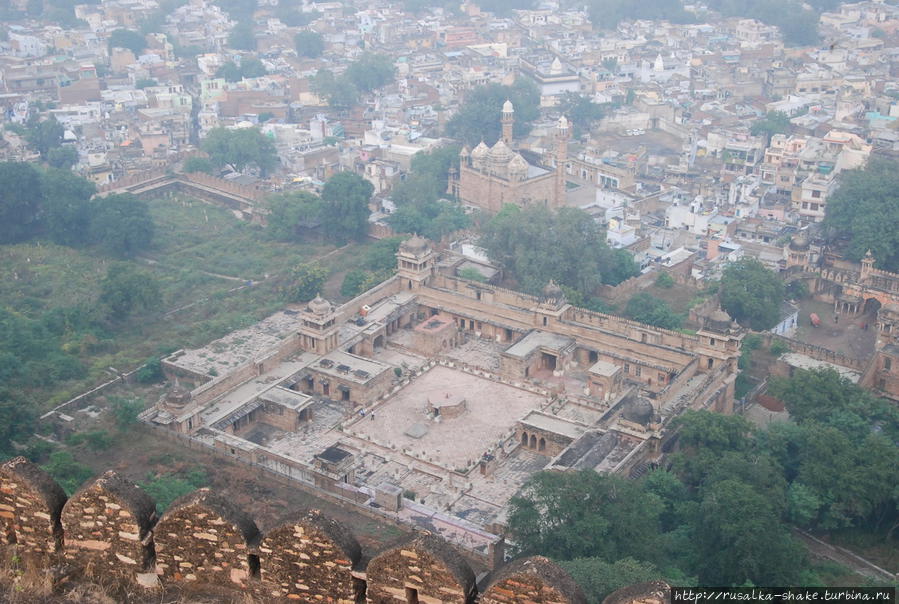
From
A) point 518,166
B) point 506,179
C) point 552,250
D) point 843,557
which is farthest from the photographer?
point 506,179

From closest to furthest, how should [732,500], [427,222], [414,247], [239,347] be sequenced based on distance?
[732,500] → [239,347] → [414,247] → [427,222]

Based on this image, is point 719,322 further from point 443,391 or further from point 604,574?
point 604,574

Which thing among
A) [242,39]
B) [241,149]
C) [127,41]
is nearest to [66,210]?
[241,149]

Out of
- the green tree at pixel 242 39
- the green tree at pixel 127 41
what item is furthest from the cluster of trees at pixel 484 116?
the green tree at pixel 127 41

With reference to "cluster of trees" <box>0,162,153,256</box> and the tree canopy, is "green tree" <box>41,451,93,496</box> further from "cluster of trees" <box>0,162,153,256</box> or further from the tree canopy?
"cluster of trees" <box>0,162,153,256</box>

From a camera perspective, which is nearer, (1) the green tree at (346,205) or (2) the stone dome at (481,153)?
(1) the green tree at (346,205)

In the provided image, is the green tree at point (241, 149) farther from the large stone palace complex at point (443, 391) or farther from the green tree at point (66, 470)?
the green tree at point (66, 470)
